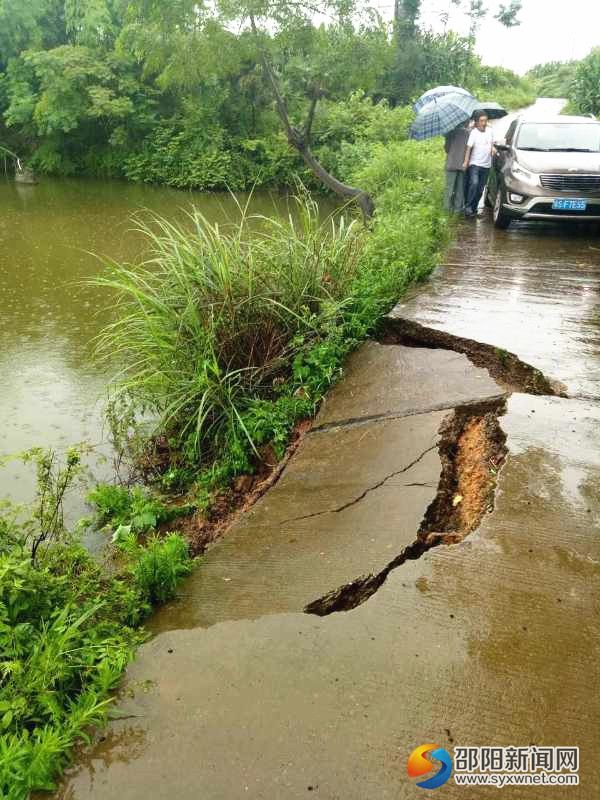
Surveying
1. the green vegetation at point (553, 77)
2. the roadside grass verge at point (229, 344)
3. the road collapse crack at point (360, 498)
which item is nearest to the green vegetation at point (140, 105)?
the green vegetation at point (553, 77)

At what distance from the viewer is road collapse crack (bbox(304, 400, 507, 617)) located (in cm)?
273

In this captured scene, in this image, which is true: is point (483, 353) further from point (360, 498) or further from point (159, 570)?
point (159, 570)

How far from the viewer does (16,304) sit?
854cm

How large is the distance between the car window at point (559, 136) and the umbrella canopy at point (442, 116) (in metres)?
0.87

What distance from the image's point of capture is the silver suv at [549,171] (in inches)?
294

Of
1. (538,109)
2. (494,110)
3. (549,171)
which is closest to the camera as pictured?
(549,171)

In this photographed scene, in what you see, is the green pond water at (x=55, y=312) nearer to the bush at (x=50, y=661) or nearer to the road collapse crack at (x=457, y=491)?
the bush at (x=50, y=661)

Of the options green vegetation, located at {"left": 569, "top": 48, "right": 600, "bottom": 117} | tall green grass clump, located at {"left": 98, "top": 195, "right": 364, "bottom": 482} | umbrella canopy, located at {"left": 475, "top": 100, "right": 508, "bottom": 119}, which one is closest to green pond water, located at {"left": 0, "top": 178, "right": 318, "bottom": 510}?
tall green grass clump, located at {"left": 98, "top": 195, "right": 364, "bottom": 482}

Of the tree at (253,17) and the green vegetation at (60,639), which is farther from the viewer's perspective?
the tree at (253,17)

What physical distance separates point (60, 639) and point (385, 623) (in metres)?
1.20

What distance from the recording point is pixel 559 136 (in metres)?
8.20

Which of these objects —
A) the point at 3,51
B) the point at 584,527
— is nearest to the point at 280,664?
the point at 584,527

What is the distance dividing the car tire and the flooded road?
4.38 meters

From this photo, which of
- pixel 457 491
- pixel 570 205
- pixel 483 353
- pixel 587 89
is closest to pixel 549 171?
pixel 570 205
